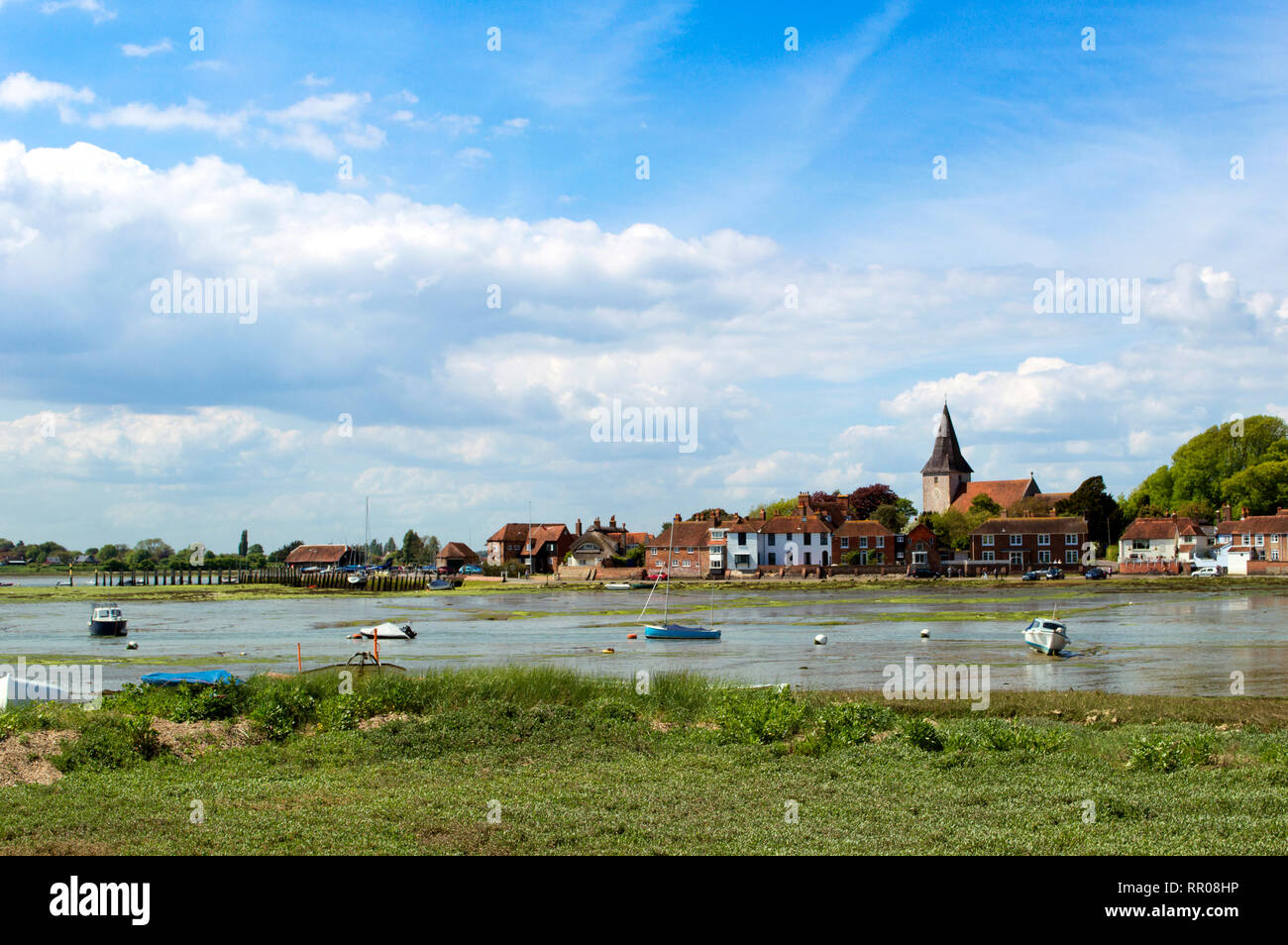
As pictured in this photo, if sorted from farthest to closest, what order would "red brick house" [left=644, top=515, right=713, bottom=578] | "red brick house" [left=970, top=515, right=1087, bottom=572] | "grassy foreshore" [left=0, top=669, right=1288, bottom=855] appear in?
"red brick house" [left=644, top=515, right=713, bottom=578], "red brick house" [left=970, top=515, right=1087, bottom=572], "grassy foreshore" [left=0, top=669, right=1288, bottom=855]

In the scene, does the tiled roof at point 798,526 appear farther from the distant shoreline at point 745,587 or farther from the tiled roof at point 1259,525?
the tiled roof at point 1259,525

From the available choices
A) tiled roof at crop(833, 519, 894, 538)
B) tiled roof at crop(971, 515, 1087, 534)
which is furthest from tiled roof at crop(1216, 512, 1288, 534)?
tiled roof at crop(833, 519, 894, 538)

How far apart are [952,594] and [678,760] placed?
83688mm

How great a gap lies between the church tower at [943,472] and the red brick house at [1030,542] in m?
30.9

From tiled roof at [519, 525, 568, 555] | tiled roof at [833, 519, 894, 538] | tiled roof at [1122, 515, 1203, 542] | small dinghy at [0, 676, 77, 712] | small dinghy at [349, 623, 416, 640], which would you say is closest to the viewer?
small dinghy at [0, 676, 77, 712]

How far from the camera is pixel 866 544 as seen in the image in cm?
12938

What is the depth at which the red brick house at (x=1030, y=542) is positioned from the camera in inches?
4998

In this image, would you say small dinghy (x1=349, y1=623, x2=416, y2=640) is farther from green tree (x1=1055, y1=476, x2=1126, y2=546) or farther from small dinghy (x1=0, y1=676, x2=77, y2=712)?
green tree (x1=1055, y1=476, x2=1126, y2=546)

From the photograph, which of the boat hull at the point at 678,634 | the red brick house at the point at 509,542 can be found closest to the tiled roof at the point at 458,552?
the red brick house at the point at 509,542

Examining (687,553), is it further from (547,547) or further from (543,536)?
(543,536)

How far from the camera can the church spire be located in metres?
164

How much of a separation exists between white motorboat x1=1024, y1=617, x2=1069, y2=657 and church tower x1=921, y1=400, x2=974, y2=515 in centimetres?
12175
